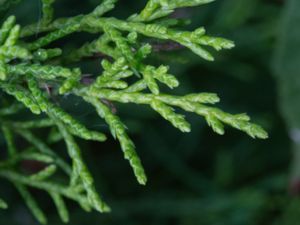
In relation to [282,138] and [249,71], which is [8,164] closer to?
[249,71]

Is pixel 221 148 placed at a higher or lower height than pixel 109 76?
lower

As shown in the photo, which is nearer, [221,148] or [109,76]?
[109,76]

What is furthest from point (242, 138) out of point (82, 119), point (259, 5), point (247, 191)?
point (82, 119)

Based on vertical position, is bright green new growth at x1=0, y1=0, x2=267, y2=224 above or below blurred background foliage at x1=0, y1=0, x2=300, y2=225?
above

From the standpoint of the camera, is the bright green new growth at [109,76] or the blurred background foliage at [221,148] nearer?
the bright green new growth at [109,76]

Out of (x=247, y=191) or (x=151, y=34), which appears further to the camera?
(x=247, y=191)

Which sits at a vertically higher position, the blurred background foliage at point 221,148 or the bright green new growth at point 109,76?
the bright green new growth at point 109,76

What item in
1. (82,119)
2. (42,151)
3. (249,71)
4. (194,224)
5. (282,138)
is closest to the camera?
(42,151)

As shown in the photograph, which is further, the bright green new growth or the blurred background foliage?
the blurred background foliage
